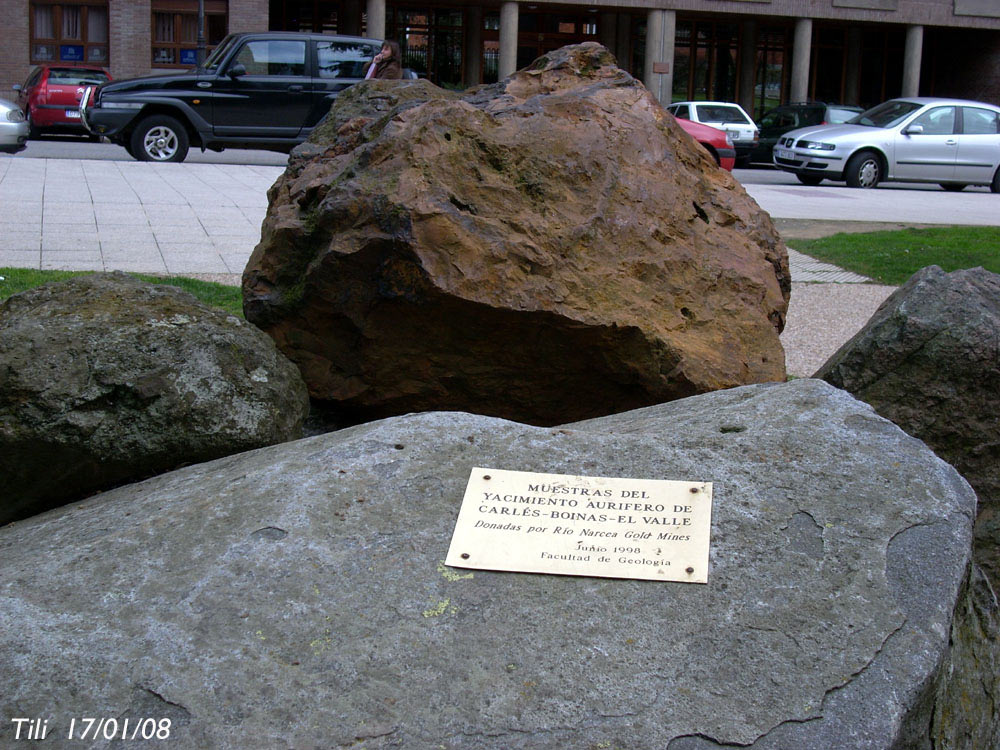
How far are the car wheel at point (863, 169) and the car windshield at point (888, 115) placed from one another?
0.74m

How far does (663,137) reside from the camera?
→ 4418mm

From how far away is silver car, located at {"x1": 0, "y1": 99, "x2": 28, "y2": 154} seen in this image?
16.5 m

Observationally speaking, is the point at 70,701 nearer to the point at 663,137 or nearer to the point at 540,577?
the point at 540,577

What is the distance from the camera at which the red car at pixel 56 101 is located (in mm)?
21531

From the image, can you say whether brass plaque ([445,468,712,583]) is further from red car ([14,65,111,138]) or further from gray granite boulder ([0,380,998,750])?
red car ([14,65,111,138])

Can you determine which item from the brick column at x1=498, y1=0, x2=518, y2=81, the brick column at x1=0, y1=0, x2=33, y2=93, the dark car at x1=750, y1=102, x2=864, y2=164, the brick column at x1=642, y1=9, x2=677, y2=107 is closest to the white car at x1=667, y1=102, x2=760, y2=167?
the dark car at x1=750, y1=102, x2=864, y2=164

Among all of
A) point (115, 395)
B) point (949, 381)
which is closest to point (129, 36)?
point (115, 395)

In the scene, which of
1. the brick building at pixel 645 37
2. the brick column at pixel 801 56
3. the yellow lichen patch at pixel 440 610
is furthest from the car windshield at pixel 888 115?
the yellow lichen patch at pixel 440 610

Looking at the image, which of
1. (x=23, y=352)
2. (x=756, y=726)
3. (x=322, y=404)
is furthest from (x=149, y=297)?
(x=756, y=726)

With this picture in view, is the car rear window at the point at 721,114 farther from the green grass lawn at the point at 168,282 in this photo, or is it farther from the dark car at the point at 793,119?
the green grass lawn at the point at 168,282

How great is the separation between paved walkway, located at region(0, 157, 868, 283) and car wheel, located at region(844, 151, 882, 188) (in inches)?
376

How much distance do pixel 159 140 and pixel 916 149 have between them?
43.2 ft

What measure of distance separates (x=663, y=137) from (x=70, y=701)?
331 cm

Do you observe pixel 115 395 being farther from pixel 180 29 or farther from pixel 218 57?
pixel 180 29
